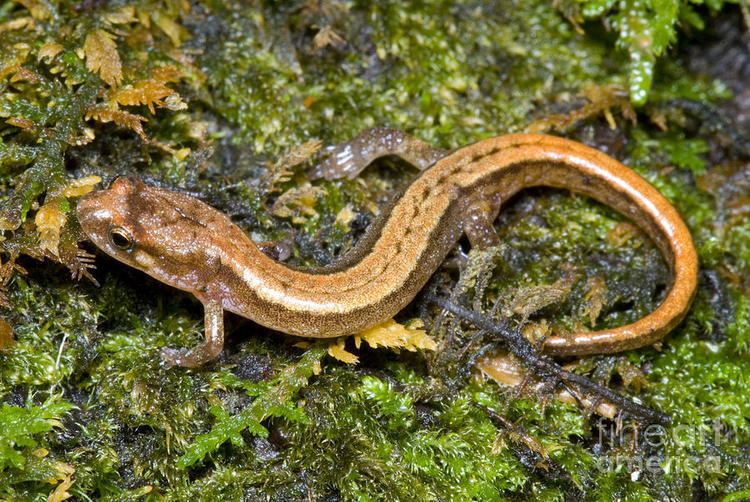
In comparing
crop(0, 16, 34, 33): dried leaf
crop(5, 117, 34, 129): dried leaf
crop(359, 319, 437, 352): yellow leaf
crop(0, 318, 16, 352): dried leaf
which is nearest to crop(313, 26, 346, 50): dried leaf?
crop(0, 16, 34, 33): dried leaf

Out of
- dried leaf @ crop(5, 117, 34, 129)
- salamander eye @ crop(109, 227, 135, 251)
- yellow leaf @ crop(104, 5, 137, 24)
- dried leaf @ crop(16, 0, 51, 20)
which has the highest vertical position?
dried leaf @ crop(16, 0, 51, 20)

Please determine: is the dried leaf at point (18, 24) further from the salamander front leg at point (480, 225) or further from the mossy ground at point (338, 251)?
the salamander front leg at point (480, 225)

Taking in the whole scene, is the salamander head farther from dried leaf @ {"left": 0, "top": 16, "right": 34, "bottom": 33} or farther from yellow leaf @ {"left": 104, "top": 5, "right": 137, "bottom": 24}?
dried leaf @ {"left": 0, "top": 16, "right": 34, "bottom": 33}

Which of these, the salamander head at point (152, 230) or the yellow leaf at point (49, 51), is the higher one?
the yellow leaf at point (49, 51)

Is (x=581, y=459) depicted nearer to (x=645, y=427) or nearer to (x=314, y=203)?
(x=645, y=427)

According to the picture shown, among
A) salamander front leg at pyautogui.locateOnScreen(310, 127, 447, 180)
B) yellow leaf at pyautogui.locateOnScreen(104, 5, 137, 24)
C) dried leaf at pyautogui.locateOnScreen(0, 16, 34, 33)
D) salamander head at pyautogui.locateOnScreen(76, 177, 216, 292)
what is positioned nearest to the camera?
salamander head at pyautogui.locateOnScreen(76, 177, 216, 292)

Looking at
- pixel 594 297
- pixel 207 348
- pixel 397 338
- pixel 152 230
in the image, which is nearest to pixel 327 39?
pixel 152 230

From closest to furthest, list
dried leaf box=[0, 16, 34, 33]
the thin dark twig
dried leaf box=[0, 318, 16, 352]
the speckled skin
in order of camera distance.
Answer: dried leaf box=[0, 318, 16, 352]
the speckled skin
the thin dark twig
dried leaf box=[0, 16, 34, 33]

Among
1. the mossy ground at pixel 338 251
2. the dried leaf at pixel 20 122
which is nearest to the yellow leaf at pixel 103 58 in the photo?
the mossy ground at pixel 338 251
